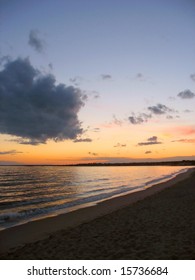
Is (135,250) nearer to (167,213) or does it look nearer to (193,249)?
(193,249)

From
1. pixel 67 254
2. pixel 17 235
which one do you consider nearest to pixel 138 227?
pixel 67 254

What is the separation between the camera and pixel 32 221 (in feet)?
54.0

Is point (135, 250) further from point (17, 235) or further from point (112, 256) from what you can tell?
point (17, 235)

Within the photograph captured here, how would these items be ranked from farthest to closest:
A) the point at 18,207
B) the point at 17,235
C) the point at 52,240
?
1. the point at 18,207
2. the point at 17,235
3. the point at 52,240

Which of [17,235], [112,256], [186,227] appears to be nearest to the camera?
[112,256]

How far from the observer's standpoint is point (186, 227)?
11.9 m

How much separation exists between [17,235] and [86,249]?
190 inches

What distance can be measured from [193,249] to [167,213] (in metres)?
7.41

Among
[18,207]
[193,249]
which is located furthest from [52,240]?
[18,207]
